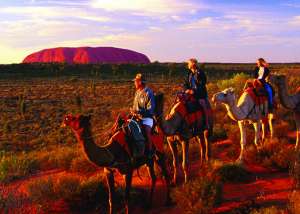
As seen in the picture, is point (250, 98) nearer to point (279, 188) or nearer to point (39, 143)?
point (279, 188)

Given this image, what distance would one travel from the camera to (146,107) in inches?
419

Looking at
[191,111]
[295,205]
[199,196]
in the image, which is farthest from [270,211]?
[191,111]

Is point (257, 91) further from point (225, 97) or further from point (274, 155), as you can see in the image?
point (274, 155)

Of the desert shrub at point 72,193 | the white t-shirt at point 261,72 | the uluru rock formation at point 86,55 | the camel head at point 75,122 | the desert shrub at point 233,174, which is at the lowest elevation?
the desert shrub at point 72,193

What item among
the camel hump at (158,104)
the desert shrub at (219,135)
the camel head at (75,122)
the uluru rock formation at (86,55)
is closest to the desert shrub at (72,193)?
the camel hump at (158,104)

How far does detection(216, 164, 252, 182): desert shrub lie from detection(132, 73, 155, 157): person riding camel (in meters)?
2.44

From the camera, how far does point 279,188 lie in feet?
37.2

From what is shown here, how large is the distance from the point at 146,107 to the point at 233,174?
318 centimetres

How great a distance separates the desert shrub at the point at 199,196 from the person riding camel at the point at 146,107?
119 cm

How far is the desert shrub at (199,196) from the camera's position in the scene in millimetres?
10049

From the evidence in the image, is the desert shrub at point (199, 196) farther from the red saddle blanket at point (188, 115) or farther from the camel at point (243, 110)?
the camel at point (243, 110)

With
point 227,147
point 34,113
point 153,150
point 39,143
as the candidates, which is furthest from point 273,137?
point 34,113

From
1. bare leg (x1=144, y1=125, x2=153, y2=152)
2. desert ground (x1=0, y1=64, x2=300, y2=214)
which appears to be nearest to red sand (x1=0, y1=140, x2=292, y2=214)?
desert ground (x1=0, y1=64, x2=300, y2=214)

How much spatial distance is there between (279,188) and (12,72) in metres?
68.9
